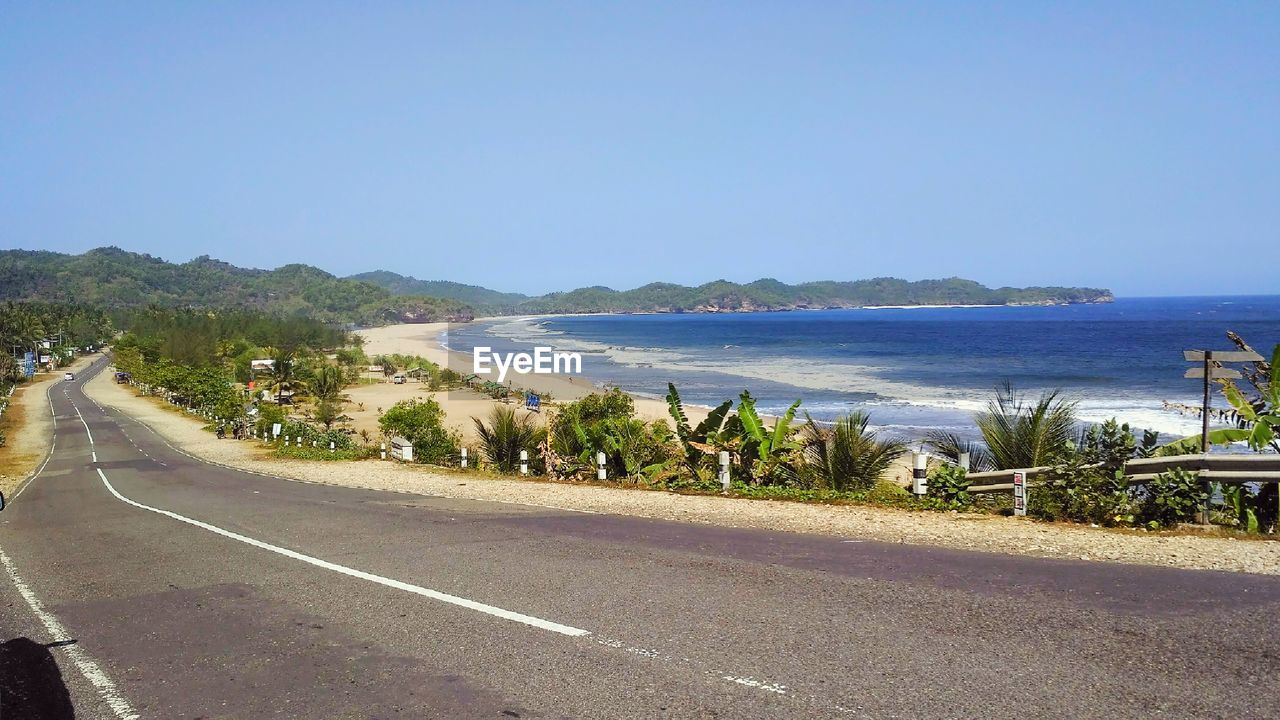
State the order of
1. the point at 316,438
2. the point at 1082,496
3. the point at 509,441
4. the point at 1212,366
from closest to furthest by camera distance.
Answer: the point at 1082,496
the point at 1212,366
the point at 509,441
the point at 316,438

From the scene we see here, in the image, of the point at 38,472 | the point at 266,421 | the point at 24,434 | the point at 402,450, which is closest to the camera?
the point at 402,450

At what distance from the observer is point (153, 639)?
19.9ft

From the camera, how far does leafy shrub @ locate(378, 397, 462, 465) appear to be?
74.1ft

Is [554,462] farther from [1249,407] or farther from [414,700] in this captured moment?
[414,700]

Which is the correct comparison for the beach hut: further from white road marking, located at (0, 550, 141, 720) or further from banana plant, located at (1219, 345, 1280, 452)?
banana plant, located at (1219, 345, 1280, 452)

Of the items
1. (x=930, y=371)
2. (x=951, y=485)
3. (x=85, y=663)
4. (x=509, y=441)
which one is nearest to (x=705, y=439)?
(x=951, y=485)

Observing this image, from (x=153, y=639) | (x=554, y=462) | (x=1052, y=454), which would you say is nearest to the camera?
(x=153, y=639)

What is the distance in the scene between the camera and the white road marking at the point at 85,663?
188 inches

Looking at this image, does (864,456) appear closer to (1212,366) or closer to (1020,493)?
(1020,493)

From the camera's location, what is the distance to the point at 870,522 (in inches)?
390

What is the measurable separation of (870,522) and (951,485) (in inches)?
63.8

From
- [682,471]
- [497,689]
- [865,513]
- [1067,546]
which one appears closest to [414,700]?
[497,689]

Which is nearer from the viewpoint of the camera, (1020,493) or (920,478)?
(1020,493)

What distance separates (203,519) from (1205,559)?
40.1 ft
